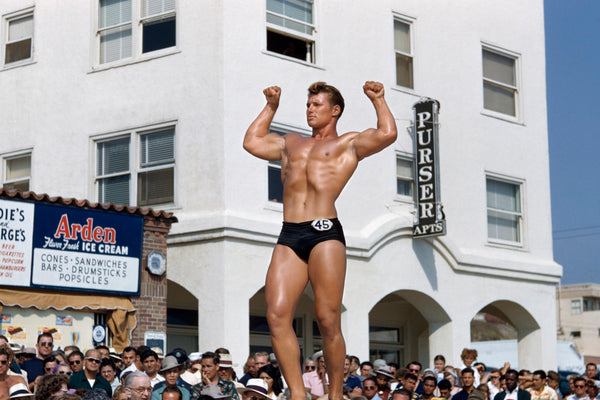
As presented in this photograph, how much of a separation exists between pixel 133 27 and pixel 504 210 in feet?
31.3

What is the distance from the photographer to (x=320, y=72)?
888 inches

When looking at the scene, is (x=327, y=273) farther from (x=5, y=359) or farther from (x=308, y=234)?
(x=5, y=359)

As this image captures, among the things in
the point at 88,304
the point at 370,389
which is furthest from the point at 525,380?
the point at 88,304

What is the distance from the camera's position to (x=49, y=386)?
1030cm

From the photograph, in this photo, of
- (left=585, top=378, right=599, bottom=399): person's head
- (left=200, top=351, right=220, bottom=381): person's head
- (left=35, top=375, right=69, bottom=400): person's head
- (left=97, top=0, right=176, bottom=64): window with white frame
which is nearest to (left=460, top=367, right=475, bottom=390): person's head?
(left=585, top=378, right=599, bottom=399): person's head

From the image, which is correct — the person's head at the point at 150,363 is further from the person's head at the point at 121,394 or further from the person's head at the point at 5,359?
the person's head at the point at 121,394

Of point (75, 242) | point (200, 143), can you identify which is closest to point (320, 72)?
point (200, 143)

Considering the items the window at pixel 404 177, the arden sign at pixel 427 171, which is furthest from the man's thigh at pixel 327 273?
the window at pixel 404 177

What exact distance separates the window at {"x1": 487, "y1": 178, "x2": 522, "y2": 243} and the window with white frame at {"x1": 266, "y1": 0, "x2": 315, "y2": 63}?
5906mm

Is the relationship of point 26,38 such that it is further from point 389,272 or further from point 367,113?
point 389,272

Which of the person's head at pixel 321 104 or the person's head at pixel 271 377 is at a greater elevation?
the person's head at pixel 321 104

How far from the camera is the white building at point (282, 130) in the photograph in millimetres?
21094

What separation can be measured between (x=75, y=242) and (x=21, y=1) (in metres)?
8.45

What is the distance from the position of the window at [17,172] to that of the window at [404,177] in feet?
25.7
